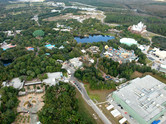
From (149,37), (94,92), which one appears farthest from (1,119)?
(149,37)

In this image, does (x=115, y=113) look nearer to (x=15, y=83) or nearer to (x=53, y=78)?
(x=53, y=78)

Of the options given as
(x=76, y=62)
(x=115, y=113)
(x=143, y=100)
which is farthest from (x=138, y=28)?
(x=115, y=113)

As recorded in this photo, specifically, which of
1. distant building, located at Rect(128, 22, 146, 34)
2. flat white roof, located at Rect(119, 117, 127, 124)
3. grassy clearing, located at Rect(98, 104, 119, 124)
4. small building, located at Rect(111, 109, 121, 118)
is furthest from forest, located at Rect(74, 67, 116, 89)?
distant building, located at Rect(128, 22, 146, 34)

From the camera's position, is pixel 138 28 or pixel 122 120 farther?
pixel 138 28

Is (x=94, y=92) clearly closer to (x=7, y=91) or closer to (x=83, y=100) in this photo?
(x=83, y=100)

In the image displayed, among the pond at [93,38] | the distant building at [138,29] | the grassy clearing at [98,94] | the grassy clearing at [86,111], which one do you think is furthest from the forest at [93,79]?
the distant building at [138,29]

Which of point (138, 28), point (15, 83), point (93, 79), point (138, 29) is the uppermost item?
point (138, 28)
